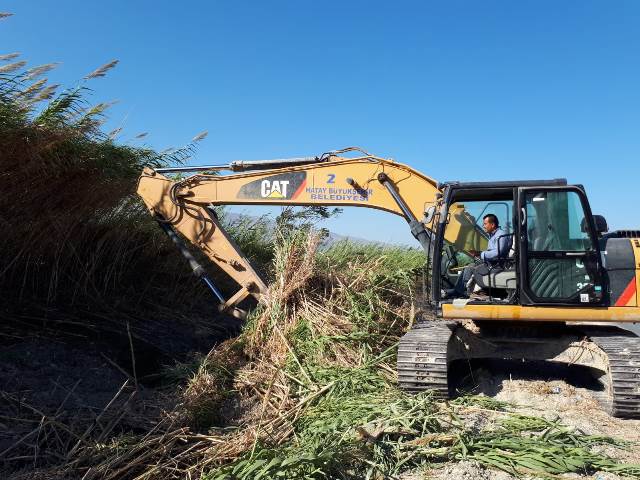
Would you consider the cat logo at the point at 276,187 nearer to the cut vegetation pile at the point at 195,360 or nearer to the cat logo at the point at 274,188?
the cat logo at the point at 274,188

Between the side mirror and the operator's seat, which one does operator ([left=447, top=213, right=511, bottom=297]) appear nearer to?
the operator's seat

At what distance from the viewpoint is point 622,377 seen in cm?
466

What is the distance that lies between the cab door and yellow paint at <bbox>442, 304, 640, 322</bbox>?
68 millimetres

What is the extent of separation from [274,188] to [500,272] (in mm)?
2935

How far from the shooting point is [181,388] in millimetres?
5234

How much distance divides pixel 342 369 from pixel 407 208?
206 centimetres

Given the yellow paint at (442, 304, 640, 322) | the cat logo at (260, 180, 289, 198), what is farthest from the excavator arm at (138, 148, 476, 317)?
the yellow paint at (442, 304, 640, 322)

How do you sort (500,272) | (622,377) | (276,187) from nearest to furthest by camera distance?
1. (622,377)
2. (500,272)
3. (276,187)

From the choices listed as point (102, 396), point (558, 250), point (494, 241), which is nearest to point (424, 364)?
point (494, 241)

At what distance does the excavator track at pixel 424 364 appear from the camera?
484 cm

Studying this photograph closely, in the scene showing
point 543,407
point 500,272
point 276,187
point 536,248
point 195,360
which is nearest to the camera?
point 543,407

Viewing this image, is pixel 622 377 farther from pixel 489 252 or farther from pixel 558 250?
pixel 489 252

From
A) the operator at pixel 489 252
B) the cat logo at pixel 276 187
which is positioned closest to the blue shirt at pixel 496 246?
the operator at pixel 489 252

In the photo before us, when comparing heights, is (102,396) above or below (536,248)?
below
